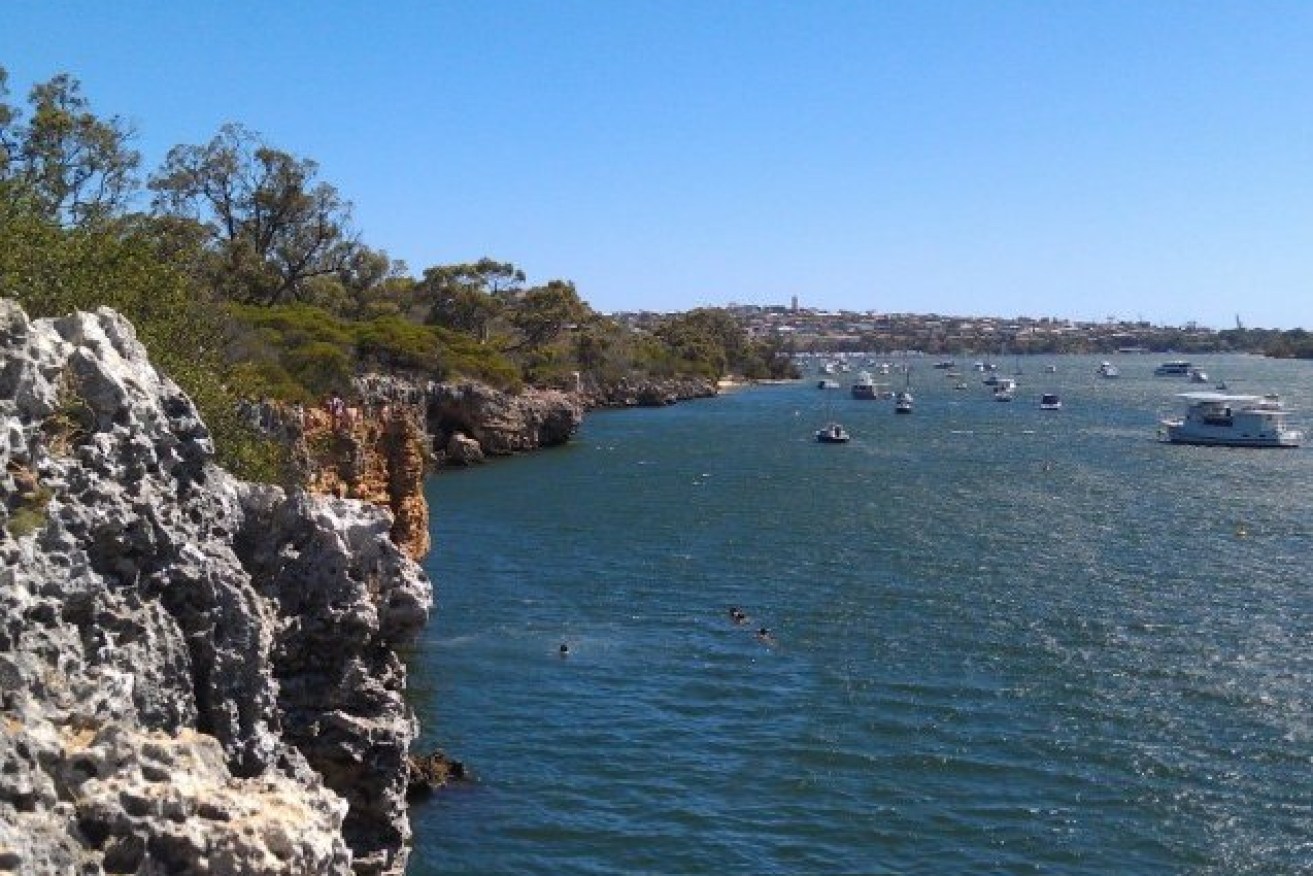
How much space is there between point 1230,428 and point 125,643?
4151 inches

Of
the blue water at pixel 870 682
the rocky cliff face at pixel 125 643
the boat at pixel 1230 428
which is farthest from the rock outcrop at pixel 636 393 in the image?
the rocky cliff face at pixel 125 643

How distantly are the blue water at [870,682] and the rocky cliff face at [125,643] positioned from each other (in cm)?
1161

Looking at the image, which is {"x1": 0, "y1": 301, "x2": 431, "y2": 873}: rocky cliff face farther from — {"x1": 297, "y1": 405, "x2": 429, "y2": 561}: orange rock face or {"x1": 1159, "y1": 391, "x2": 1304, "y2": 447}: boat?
{"x1": 1159, "y1": 391, "x2": 1304, "y2": 447}: boat

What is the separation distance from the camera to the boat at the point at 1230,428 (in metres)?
104

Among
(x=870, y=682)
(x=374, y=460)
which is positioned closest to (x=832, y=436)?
(x=374, y=460)

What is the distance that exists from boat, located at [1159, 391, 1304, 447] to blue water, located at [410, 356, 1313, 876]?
1222 inches

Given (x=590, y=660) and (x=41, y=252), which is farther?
(x=590, y=660)

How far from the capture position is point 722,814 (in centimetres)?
2773

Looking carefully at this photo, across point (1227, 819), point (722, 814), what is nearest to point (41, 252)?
point (722, 814)

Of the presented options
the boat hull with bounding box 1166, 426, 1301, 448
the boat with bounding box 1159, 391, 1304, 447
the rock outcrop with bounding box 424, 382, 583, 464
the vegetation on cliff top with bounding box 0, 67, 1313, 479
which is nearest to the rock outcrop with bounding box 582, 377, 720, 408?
the vegetation on cliff top with bounding box 0, 67, 1313, 479

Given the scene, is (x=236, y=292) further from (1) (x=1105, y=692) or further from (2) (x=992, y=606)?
(1) (x=1105, y=692)

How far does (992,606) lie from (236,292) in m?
56.9

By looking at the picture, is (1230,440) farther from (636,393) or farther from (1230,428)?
(636,393)

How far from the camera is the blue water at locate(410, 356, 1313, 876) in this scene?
1056 inches
